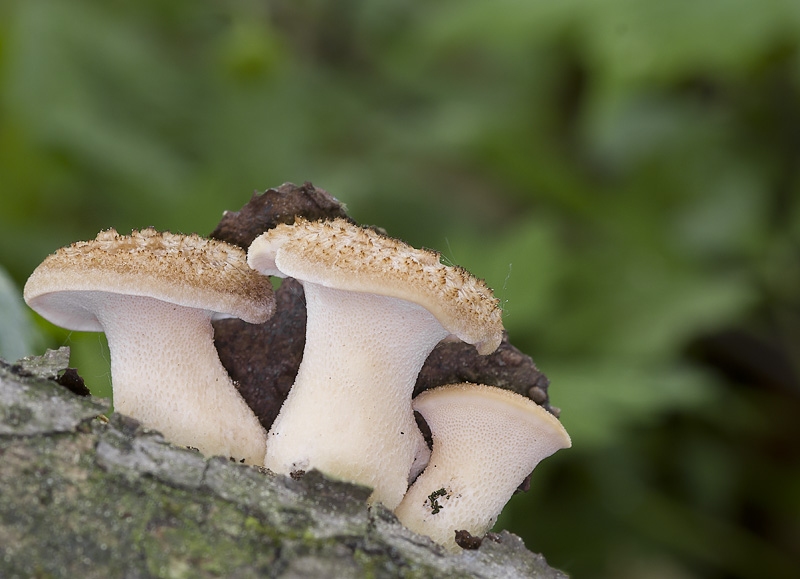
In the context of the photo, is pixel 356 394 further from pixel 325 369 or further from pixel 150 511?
pixel 150 511

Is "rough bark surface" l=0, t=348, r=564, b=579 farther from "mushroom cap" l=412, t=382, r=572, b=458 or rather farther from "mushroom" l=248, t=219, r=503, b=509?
"mushroom cap" l=412, t=382, r=572, b=458

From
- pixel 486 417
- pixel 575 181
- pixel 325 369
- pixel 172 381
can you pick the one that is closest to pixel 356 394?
pixel 325 369

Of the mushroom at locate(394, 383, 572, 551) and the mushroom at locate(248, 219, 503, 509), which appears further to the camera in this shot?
the mushroom at locate(394, 383, 572, 551)

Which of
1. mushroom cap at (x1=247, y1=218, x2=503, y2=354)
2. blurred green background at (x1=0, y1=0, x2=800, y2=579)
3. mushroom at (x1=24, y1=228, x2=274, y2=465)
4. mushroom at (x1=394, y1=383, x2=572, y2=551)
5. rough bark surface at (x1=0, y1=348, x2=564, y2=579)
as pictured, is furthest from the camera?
blurred green background at (x1=0, y1=0, x2=800, y2=579)

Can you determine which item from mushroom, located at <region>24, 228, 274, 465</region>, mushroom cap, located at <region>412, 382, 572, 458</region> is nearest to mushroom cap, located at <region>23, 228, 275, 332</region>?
mushroom, located at <region>24, 228, 274, 465</region>

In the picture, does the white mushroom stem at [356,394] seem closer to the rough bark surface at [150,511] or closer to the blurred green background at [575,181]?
the rough bark surface at [150,511]

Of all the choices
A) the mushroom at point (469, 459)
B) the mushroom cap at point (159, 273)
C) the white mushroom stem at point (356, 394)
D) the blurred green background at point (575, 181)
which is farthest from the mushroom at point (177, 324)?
the blurred green background at point (575, 181)

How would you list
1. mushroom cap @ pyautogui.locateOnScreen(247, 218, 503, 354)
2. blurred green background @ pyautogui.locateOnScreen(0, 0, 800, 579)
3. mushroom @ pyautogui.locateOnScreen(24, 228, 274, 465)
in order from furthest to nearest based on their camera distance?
blurred green background @ pyautogui.locateOnScreen(0, 0, 800, 579)
mushroom @ pyautogui.locateOnScreen(24, 228, 274, 465)
mushroom cap @ pyautogui.locateOnScreen(247, 218, 503, 354)
